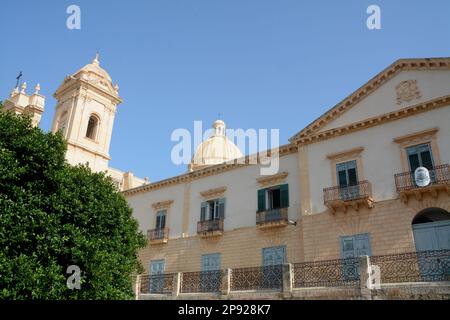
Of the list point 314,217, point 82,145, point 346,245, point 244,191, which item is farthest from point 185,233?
point 82,145

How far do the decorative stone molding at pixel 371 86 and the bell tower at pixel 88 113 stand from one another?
65.9 feet

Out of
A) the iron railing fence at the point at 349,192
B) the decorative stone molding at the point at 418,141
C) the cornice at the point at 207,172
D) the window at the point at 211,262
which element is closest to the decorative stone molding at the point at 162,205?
the cornice at the point at 207,172

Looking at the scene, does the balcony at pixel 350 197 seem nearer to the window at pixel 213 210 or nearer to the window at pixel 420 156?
the window at pixel 420 156

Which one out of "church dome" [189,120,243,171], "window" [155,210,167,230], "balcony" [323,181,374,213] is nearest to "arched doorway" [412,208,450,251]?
"balcony" [323,181,374,213]

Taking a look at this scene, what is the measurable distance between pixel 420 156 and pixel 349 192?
3.76 m

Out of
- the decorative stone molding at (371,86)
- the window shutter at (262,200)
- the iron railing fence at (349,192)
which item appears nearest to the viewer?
the iron railing fence at (349,192)

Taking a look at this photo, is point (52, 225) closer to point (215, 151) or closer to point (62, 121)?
point (62, 121)

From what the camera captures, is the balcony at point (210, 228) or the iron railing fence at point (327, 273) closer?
the iron railing fence at point (327, 273)

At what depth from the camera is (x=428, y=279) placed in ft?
50.8

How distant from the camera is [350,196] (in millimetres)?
20453

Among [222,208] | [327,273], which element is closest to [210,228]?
[222,208]

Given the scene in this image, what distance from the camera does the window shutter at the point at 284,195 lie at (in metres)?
23.4

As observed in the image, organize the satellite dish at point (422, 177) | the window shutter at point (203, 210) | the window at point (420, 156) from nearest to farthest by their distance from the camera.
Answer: the satellite dish at point (422, 177)
the window at point (420, 156)
the window shutter at point (203, 210)
